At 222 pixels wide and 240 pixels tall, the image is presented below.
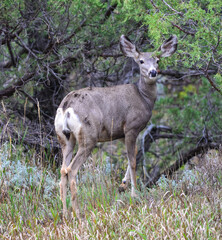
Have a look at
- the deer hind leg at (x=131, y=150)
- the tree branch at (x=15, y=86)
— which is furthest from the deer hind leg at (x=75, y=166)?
the tree branch at (x=15, y=86)

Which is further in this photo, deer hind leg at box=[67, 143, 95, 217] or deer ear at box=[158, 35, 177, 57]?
deer ear at box=[158, 35, 177, 57]

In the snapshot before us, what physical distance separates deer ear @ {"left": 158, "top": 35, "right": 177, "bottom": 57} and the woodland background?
0.36 feet

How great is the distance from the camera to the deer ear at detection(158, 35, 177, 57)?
22.7ft

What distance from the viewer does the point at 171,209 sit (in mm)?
5215

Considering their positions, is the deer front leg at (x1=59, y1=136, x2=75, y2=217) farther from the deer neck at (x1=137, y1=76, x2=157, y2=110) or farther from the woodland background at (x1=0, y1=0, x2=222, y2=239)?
the deer neck at (x1=137, y1=76, x2=157, y2=110)

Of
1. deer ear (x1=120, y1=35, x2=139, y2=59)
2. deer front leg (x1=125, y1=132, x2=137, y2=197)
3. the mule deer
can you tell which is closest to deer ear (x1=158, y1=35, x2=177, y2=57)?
the mule deer

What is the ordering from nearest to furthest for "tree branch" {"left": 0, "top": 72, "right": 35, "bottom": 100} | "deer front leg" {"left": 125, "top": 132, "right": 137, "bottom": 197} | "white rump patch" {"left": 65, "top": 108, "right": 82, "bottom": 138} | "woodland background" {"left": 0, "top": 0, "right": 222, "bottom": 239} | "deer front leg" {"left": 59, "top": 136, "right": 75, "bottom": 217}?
1. "woodland background" {"left": 0, "top": 0, "right": 222, "bottom": 239}
2. "deer front leg" {"left": 59, "top": 136, "right": 75, "bottom": 217}
3. "white rump patch" {"left": 65, "top": 108, "right": 82, "bottom": 138}
4. "deer front leg" {"left": 125, "top": 132, "right": 137, "bottom": 197}
5. "tree branch" {"left": 0, "top": 72, "right": 35, "bottom": 100}

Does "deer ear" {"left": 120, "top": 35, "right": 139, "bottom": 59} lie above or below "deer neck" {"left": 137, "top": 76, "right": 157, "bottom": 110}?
above

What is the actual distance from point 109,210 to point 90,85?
4.21 meters

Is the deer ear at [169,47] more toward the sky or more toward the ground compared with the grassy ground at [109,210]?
more toward the sky

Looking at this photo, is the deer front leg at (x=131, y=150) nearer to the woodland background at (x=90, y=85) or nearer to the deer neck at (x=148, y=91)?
the woodland background at (x=90, y=85)

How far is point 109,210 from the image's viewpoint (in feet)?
18.3

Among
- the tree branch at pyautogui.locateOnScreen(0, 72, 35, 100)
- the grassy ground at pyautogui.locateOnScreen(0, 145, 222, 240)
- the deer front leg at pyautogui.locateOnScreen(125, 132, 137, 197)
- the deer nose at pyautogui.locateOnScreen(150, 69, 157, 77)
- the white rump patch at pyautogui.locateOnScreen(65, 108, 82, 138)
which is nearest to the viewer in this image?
the grassy ground at pyautogui.locateOnScreen(0, 145, 222, 240)

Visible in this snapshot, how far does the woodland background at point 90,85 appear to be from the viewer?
5.68 meters
